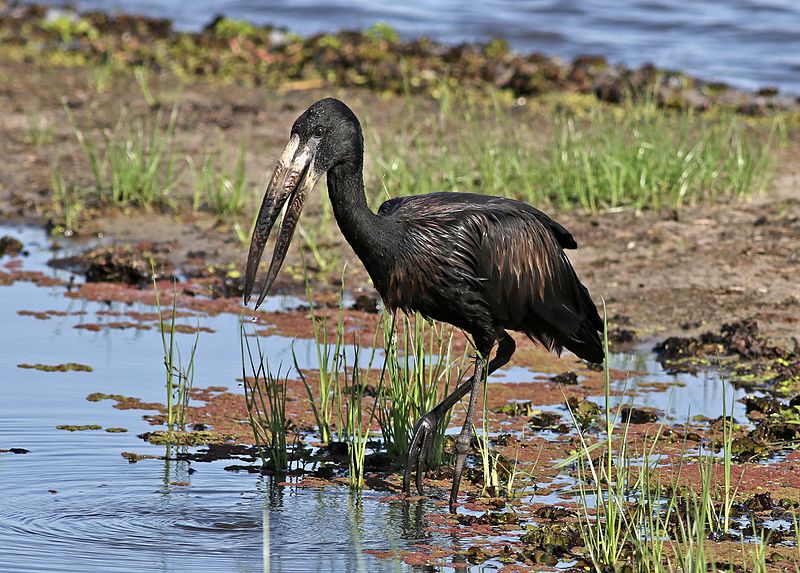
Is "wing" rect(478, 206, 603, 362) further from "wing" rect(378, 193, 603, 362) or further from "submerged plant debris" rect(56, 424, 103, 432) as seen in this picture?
"submerged plant debris" rect(56, 424, 103, 432)

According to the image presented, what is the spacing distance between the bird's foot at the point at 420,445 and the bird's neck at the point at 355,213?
2.44ft

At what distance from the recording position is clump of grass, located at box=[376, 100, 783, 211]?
31.7 feet

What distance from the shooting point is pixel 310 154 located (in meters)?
5.45

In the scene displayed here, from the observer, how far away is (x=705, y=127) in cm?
1045

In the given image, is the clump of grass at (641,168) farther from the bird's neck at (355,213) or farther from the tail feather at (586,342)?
the bird's neck at (355,213)

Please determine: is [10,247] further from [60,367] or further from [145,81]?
[145,81]

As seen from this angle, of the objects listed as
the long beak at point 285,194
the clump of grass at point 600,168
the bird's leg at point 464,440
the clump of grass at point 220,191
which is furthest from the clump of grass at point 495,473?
the clump of grass at point 220,191

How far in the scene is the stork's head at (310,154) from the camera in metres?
5.44

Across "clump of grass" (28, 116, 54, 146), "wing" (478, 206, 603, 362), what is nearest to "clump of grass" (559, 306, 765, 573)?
"wing" (478, 206, 603, 362)

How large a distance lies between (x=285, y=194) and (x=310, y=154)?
192 mm

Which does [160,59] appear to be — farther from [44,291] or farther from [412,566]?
[412,566]

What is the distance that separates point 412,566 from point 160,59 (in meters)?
11.1

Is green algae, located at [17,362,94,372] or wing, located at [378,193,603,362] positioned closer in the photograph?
wing, located at [378,193,603,362]

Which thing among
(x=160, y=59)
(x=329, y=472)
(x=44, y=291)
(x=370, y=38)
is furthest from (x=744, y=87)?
(x=329, y=472)
